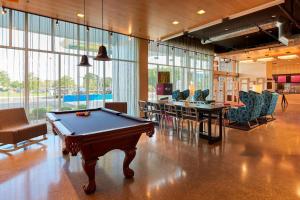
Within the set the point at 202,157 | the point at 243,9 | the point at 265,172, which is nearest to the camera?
the point at 265,172

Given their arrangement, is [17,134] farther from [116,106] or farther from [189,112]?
[189,112]

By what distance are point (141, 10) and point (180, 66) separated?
525 cm

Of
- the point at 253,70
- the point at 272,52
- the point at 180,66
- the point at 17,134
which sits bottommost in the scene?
the point at 17,134

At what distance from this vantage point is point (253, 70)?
14781 mm

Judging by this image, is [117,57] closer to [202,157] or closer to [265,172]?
[202,157]

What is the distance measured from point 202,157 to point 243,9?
4.13m

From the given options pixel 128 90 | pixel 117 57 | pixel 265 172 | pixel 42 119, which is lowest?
pixel 265 172

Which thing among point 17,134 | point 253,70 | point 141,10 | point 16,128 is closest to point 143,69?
point 141,10

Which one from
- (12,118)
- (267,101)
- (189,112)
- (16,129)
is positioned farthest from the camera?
(267,101)

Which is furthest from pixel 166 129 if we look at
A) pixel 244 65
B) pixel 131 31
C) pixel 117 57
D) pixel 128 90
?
pixel 244 65

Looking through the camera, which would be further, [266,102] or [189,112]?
[266,102]

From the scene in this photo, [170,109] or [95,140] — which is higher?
[170,109]

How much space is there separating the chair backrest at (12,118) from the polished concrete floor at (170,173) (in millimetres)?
754

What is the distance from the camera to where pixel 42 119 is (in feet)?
19.6
